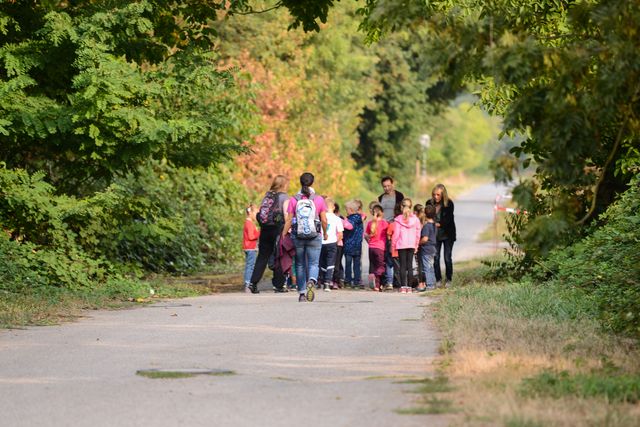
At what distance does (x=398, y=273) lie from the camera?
72.1ft

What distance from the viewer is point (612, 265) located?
1591cm

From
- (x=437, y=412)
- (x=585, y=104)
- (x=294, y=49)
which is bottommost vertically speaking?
(x=437, y=412)

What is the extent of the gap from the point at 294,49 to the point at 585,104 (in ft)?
106

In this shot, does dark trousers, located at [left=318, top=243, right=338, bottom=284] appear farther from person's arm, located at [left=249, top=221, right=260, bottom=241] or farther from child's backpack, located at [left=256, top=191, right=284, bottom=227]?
child's backpack, located at [left=256, top=191, right=284, bottom=227]

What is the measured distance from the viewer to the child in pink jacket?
21.2 meters

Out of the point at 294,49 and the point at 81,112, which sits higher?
the point at 294,49

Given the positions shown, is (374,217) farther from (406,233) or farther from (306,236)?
(306,236)

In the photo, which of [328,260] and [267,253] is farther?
[328,260]

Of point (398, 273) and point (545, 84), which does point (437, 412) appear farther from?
point (398, 273)

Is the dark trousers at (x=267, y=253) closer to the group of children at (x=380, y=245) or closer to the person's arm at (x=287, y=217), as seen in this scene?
the group of children at (x=380, y=245)

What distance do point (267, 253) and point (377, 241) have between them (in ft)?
6.74

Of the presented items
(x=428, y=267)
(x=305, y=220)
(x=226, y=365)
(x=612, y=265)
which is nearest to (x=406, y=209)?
(x=428, y=267)

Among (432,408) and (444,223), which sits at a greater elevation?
(444,223)

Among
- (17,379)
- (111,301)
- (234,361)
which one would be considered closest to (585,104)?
(234,361)
